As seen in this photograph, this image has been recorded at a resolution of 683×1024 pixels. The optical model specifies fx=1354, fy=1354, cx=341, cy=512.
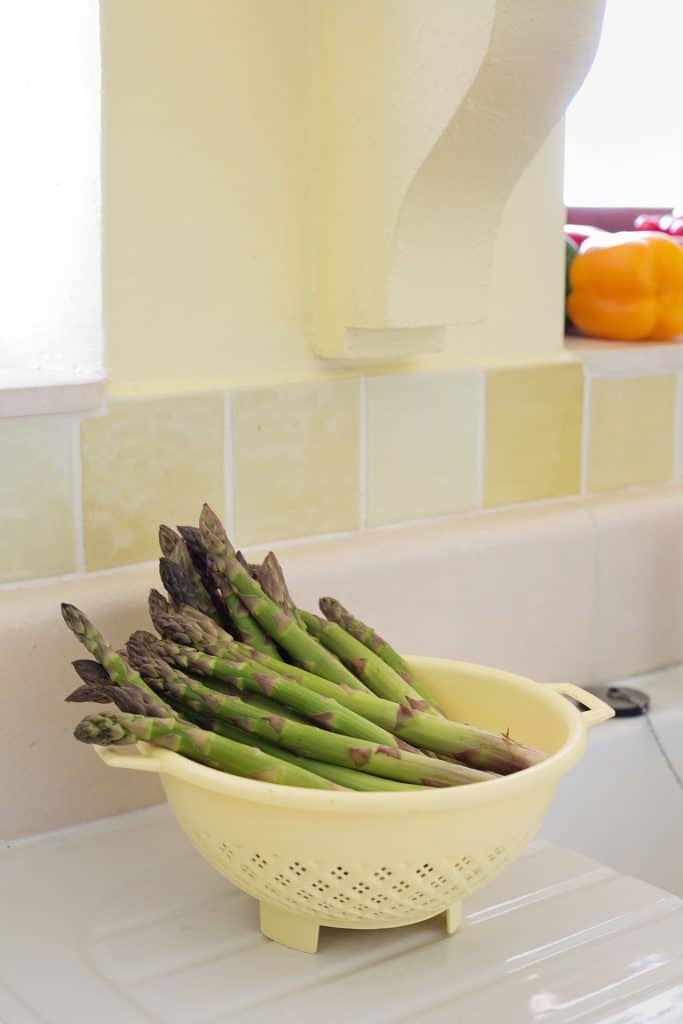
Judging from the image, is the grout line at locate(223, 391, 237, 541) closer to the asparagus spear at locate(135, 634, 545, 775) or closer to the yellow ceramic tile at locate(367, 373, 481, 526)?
the yellow ceramic tile at locate(367, 373, 481, 526)

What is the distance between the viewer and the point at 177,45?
0.85 metres

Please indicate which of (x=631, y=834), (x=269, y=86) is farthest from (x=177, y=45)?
(x=631, y=834)

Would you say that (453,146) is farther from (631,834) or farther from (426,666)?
(631,834)

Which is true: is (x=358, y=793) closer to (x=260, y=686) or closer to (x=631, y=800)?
(x=260, y=686)

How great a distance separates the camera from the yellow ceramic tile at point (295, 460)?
0.94m

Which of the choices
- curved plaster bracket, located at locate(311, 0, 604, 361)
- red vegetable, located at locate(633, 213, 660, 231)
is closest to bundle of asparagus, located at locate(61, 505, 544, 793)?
curved plaster bracket, located at locate(311, 0, 604, 361)

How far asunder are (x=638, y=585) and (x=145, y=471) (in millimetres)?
469

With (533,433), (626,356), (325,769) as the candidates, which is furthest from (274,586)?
(626,356)

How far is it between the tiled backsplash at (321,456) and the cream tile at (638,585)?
43mm

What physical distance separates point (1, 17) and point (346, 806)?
0.58m

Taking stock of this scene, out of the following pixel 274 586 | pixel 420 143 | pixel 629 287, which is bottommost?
pixel 274 586

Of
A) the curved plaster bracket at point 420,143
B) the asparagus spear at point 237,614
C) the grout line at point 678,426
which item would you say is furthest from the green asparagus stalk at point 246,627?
the grout line at point 678,426

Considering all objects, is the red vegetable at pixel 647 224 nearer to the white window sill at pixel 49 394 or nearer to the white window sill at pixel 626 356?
the white window sill at pixel 626 356

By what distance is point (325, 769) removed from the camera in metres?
0.65
